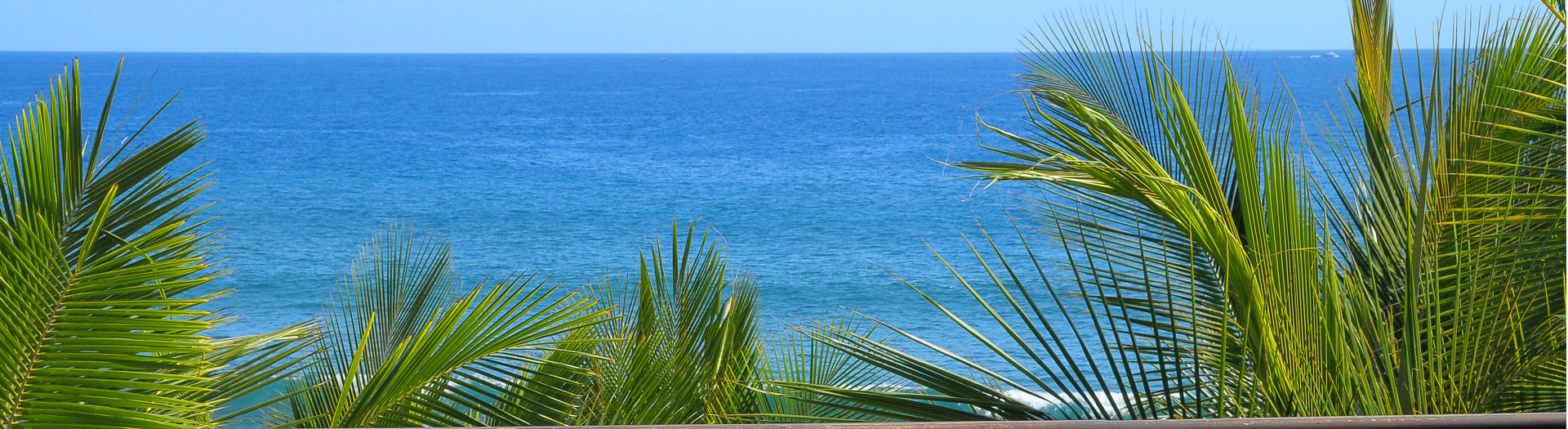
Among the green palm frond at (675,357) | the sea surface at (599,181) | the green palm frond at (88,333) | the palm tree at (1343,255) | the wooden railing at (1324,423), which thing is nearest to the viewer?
the wooden railing at (1324,423)

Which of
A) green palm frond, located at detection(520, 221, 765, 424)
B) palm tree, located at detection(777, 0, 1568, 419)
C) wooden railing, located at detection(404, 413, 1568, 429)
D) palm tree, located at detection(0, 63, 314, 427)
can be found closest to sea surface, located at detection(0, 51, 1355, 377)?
green palm frond, located at detection(520, 221, 765, 424)

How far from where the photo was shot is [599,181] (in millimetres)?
39469

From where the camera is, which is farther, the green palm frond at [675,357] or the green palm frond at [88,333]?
the green palm frond at [675,357]

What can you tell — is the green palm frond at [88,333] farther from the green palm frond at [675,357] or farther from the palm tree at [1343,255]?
the green palm frond at [675,357]

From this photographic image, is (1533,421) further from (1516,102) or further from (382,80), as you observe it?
(382,80)

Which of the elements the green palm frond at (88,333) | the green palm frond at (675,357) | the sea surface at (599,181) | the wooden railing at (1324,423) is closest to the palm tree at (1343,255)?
the wooden railing at (1324,423)

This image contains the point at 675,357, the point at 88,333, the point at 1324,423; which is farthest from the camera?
the point at 675,357

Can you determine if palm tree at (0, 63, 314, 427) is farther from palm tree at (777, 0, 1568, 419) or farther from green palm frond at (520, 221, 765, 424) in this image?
green palm frond at (520, 221, 765, 424)

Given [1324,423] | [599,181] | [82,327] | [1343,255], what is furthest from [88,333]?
[599,181]

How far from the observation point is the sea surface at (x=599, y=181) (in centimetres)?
2317

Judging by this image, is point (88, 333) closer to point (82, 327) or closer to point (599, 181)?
point (82, 327)

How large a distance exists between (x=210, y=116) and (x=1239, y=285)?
63669 mm

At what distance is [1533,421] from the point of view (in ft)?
3.69

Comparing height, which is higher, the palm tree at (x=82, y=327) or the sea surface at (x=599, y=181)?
the palm tree at (x=82, y=327)
